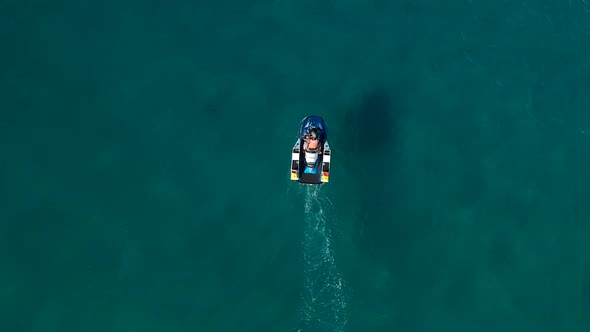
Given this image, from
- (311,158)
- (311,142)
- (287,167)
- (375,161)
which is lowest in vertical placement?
(311,158)

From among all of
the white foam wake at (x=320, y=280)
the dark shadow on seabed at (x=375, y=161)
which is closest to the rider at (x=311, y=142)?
the dark shadow on seabed at (x=375, y=161)

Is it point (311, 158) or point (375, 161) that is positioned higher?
point (375, 161)

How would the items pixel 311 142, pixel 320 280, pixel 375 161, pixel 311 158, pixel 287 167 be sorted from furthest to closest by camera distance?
pixel 375 161 < pixel 287 167 < pixel 311 142 < pixel 311 158 < pixel 320 280

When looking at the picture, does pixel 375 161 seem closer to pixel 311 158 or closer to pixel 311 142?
pixel 311 158

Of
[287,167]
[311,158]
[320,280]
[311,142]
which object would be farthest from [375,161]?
[320,280]

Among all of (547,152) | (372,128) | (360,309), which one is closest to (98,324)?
(360,309)
